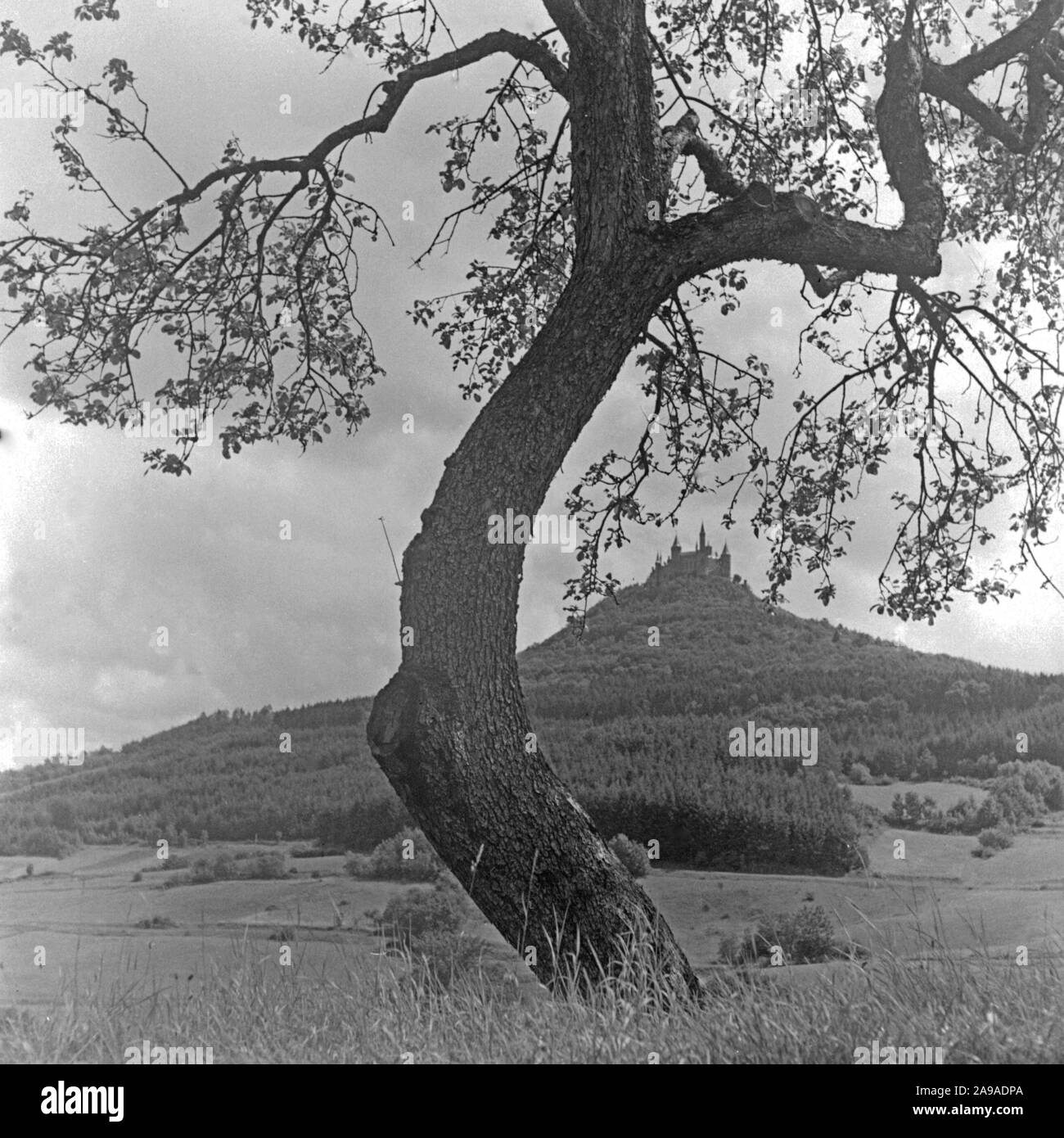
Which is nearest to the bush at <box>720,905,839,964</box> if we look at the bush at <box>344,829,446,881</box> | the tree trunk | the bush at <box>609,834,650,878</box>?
the bush at <box>609,834,650,878</box>

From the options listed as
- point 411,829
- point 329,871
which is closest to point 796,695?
point 411,829

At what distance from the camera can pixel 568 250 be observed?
673 cm

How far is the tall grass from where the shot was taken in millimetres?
3154

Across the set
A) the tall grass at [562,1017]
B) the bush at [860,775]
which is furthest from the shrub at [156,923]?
the bush at [860,775]

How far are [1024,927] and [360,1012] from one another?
4.45 m

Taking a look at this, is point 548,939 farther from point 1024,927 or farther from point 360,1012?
point 1024,927

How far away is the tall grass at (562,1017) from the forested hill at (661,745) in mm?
3225

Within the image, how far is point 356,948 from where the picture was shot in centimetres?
521

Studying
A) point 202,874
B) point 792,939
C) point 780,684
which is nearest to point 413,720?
point 792,939

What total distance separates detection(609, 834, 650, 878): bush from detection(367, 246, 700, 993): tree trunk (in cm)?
289

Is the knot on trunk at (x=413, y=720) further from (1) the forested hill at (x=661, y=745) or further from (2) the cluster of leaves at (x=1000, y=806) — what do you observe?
(2) the cluster of leaves at (x=1000, y=806)
